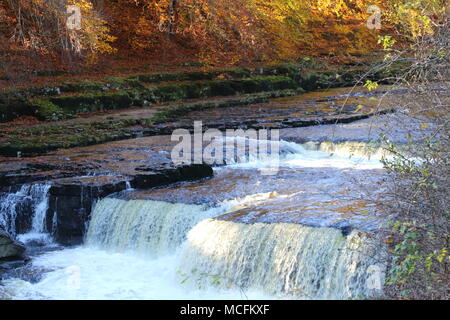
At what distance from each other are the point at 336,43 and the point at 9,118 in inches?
915

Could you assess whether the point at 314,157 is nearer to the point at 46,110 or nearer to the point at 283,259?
the point at 283,259

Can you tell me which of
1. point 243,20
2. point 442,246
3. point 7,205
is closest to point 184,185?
point 7,205

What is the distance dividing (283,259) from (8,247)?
4.99 meters

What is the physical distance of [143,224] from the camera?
428 inches

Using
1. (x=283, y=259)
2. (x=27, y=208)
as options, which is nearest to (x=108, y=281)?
(x=283, y=259)

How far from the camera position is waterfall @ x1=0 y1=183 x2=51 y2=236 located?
38.4ft

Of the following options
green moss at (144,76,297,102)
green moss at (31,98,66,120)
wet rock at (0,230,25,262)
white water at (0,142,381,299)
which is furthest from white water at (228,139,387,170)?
green moss at (144,76,297,102)

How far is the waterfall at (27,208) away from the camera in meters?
11.7

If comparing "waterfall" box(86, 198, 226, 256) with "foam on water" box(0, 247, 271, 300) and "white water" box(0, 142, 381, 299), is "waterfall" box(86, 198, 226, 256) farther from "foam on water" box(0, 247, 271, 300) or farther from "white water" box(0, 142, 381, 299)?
"foam on water" box(0, 247, 271, 300)

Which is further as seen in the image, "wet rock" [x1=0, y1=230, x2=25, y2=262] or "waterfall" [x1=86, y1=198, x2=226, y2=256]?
"waterfall" [x1=86, y1=198, x2=226, y2=256]

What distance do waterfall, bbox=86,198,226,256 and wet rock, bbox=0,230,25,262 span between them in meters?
1.32

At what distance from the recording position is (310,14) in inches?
1463

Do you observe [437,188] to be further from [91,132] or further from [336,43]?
[336,43]

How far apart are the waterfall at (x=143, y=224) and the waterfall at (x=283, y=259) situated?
0.62 metres
